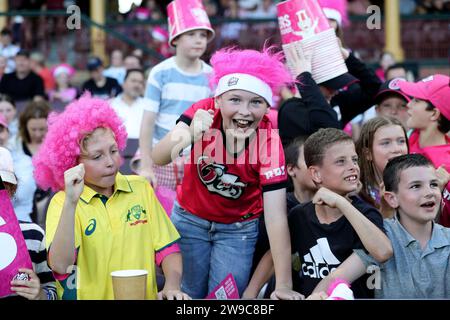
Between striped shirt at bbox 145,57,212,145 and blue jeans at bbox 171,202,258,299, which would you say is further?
striped shirt at bbox 145,57,212,145

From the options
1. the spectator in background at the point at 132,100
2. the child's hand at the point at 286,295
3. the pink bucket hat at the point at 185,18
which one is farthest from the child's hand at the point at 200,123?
the spectator in background at the point at 132,100

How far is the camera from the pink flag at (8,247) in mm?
3676

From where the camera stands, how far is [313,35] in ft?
16.5

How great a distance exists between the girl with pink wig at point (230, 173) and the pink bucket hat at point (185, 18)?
4.92ft

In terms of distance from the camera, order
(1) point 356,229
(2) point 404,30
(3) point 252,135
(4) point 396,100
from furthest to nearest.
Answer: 1. (2) point 404,30
2. (4) point 396,100
3. (3) point 252,135
4. (1) point 356,229

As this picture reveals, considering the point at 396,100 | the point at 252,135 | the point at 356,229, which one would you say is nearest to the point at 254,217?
the point at 252,135

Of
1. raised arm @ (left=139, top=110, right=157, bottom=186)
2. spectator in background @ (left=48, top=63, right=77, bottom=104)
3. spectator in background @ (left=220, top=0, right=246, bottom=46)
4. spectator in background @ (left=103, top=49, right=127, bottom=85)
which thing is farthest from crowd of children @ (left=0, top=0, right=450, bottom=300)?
spectator in background @ (left=220, top=0, right=246, bottom=46)

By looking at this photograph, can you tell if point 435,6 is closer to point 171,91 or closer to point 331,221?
point 171,91

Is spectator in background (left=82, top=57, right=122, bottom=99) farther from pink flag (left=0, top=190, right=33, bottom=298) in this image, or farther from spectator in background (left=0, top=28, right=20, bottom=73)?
pink flag (left=0, top=190, right=33, bottom=298)

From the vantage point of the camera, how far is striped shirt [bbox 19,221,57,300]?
4004 millimetres

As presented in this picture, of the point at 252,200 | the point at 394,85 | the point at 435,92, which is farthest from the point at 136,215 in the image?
the point at 394,85
